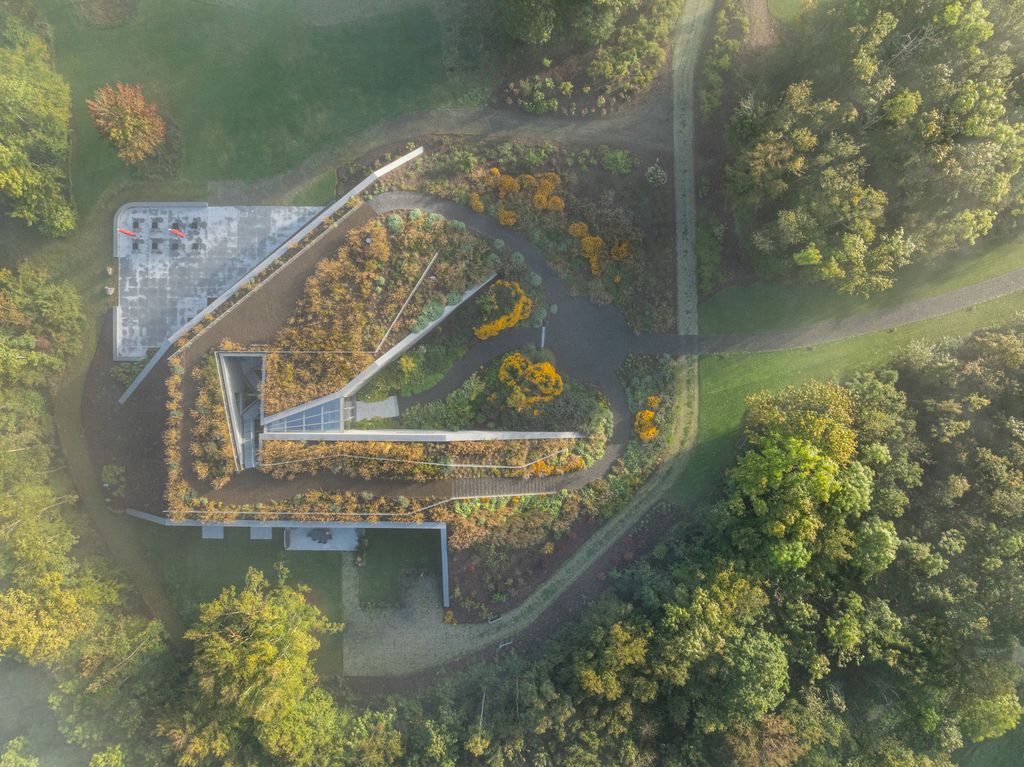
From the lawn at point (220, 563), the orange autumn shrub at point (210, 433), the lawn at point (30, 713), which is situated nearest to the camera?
the lawn at point (30, 713)

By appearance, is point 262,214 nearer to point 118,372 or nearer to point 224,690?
point 118,372

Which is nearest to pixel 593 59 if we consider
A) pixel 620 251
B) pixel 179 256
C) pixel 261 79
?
pixel 620 251

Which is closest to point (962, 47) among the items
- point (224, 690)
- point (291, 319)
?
point (291, 319)

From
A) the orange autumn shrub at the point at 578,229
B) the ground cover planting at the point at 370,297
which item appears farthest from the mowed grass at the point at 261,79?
the orange autumn shrub at the point at 578,229

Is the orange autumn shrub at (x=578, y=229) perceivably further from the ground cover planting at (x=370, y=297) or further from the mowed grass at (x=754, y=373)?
the mowed grass at (x=754, y=373)

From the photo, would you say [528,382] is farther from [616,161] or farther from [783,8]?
[783,8]

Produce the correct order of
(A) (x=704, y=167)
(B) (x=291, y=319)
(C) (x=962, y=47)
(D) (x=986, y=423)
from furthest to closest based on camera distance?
(A) (x=704, y=167), (B) (x=291, y=319), (D) (x=986, y=423), (C) (x=962, y=47)

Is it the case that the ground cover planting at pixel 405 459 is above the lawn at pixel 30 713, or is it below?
above
